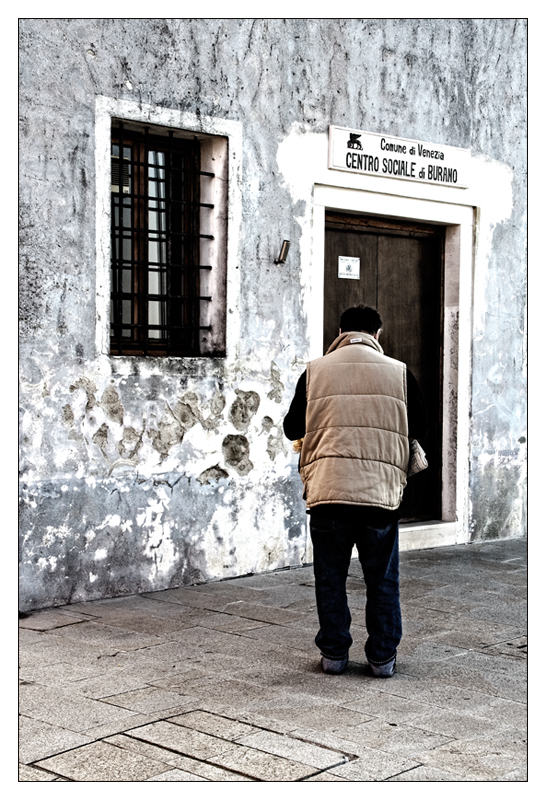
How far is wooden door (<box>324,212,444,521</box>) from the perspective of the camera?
8305 mm

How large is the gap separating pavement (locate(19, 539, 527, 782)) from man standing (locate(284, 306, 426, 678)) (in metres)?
0.27

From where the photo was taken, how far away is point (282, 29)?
24.7 feet

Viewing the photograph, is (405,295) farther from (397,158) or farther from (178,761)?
(178,761)

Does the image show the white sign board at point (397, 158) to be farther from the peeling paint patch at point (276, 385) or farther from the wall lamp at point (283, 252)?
the peeling paint patch at point (276, 385)

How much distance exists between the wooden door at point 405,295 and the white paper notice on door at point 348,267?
0.08 feet

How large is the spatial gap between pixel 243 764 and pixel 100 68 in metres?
4.54

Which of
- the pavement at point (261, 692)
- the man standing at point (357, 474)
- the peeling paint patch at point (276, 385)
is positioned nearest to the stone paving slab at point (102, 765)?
the pavement at point (261, 692)

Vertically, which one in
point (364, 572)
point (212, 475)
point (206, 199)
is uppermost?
point (206, 199)

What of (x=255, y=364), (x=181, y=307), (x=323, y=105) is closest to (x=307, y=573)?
(x=255, y=364)

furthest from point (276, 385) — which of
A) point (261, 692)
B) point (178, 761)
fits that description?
point (178, 761)

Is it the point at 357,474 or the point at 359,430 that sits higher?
the point at 359,430

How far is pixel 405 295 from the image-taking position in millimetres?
8852

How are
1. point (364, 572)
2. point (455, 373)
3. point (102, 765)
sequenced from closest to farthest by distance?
point (102, 765) → point (364, 572) → point (455, 373)

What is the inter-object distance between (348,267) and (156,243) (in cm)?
180
